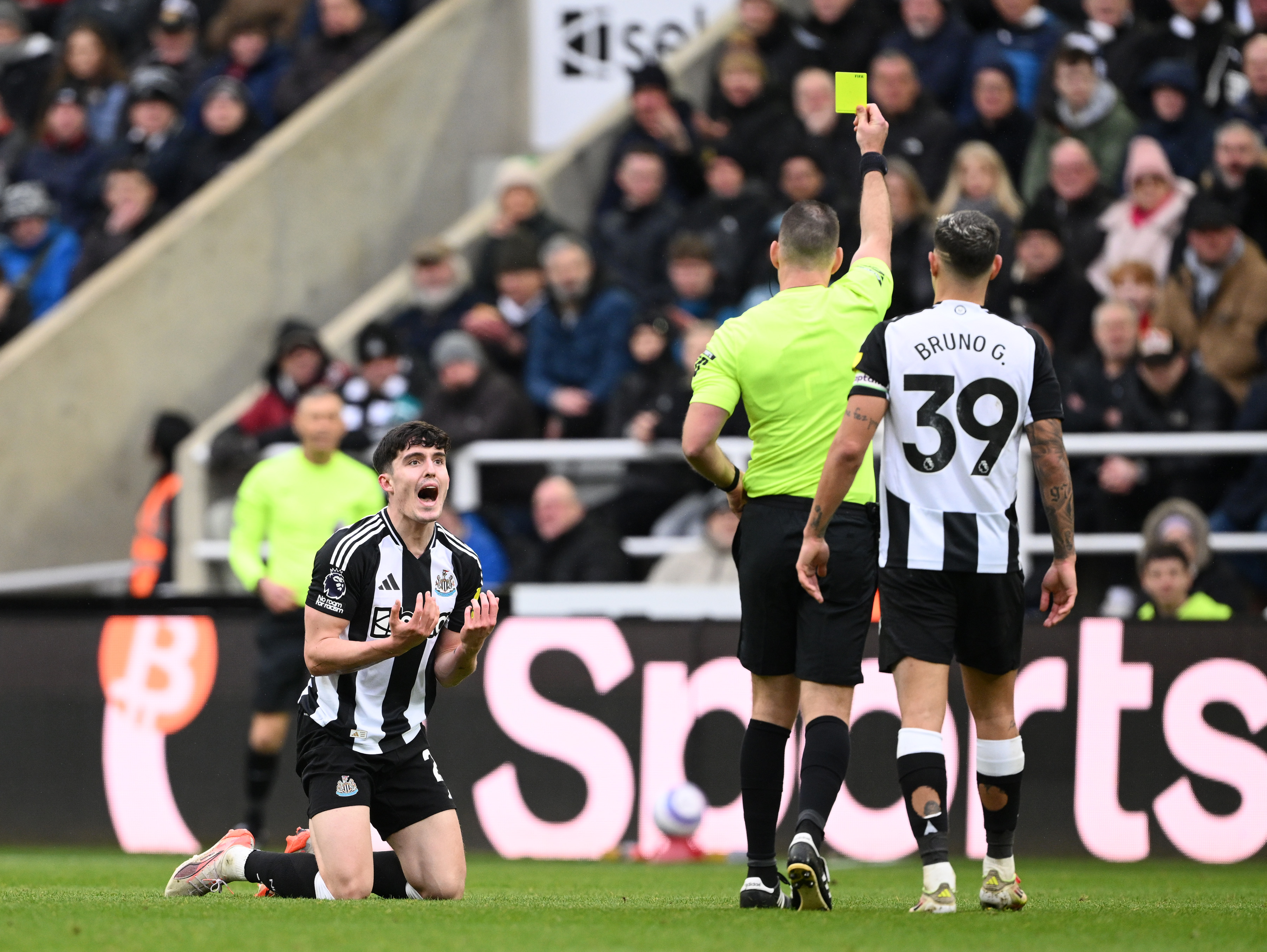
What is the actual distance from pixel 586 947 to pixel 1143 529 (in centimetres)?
643

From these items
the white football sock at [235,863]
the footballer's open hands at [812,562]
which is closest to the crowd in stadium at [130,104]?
the white football sock at [235,863]

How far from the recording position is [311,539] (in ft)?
34.5

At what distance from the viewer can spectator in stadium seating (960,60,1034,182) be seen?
12688 mm

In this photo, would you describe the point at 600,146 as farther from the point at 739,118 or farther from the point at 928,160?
the point at 928,160

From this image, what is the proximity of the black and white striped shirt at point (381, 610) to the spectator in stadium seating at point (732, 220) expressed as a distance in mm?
6070

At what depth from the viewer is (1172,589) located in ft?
33.7

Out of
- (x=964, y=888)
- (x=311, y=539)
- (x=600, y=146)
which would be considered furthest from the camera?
(x=600, y=146)

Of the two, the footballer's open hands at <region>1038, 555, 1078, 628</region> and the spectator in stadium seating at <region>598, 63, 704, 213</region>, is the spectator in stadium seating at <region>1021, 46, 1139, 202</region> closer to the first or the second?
the spectator in stadium seating at <region>598, 63, 704, 213</region>

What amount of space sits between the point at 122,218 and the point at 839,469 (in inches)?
419

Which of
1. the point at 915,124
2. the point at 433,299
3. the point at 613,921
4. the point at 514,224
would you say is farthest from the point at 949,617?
Result: the point at 433,299

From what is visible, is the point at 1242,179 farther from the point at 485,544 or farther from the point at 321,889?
the point at 321,889

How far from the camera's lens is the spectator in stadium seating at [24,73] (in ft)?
58.5

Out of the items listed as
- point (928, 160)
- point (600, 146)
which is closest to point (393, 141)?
point (600, 146)

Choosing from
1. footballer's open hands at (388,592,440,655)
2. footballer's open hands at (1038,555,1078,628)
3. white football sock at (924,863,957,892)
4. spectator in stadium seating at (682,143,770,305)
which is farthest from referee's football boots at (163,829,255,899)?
spectator in stadium seating at (682,143,770,305)
